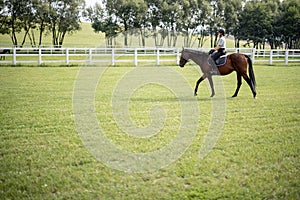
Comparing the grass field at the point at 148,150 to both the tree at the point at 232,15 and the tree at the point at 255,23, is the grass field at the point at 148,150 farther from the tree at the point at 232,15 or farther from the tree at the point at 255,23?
the tree at the point at 232,15

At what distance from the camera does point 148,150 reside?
521 centimetres

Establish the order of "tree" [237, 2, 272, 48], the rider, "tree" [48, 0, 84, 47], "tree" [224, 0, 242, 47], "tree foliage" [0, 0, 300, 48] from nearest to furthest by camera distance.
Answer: the rider < "tree foliage" [0, 0, 300, 48] < "tree" [48, 0, 84, 47] < "tree" [237, 2, 272, 48] < "tree" [224, 0, 242, 47]

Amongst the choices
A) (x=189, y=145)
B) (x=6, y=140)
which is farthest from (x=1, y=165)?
(x=189, y=145)

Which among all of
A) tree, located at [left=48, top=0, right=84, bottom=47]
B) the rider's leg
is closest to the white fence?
the rider's leg

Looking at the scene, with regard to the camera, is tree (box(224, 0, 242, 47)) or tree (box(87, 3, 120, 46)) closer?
tree (box(87, 3, 120, 46))

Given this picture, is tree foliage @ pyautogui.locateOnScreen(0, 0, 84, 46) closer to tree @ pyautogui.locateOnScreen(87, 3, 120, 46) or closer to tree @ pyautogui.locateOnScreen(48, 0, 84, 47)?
tree @ pyautogui.locateOnScreen(48, 0, 84, 47)

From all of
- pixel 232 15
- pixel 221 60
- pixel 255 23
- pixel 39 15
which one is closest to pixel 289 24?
pixel 255 23

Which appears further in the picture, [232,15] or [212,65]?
[232,15]

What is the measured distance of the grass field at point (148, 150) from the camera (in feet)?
12.6

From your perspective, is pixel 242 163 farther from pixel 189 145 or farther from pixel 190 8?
pixel 190 8

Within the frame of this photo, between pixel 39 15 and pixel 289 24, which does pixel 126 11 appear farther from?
pixel 289 24

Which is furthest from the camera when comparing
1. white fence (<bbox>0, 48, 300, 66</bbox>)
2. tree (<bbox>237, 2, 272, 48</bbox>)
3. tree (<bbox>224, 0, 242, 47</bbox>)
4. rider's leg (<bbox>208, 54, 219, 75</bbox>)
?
tree (<bbox>224, 0, 242, 47</bbox>)

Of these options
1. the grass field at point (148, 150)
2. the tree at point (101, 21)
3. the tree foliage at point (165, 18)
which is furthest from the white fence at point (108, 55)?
the tree at point (101, 21)

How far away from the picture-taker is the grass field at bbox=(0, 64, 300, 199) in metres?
3.85
